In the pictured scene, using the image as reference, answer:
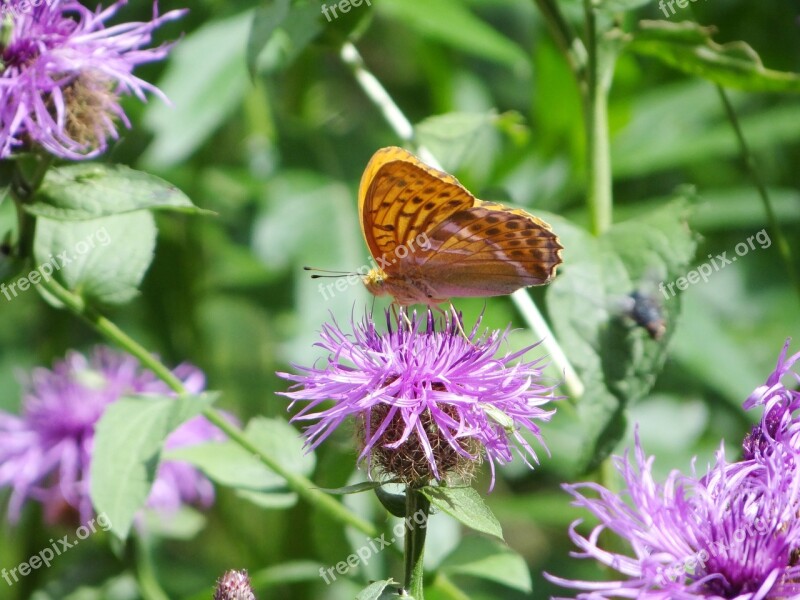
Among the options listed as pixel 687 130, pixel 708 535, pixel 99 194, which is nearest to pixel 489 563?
pixel 708 535

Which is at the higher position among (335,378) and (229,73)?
(229,73)

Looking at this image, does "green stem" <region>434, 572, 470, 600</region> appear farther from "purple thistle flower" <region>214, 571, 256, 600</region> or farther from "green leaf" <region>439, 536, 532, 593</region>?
"purple thistle flower" <region>214, 571, 256, 600</region>

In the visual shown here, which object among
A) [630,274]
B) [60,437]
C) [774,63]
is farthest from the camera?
[774,63]

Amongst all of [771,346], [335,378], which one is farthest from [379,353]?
[771,346]

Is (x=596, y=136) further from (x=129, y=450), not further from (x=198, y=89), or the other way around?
(x=198, y=89)

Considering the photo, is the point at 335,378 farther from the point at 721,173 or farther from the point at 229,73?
the point at 721,173
